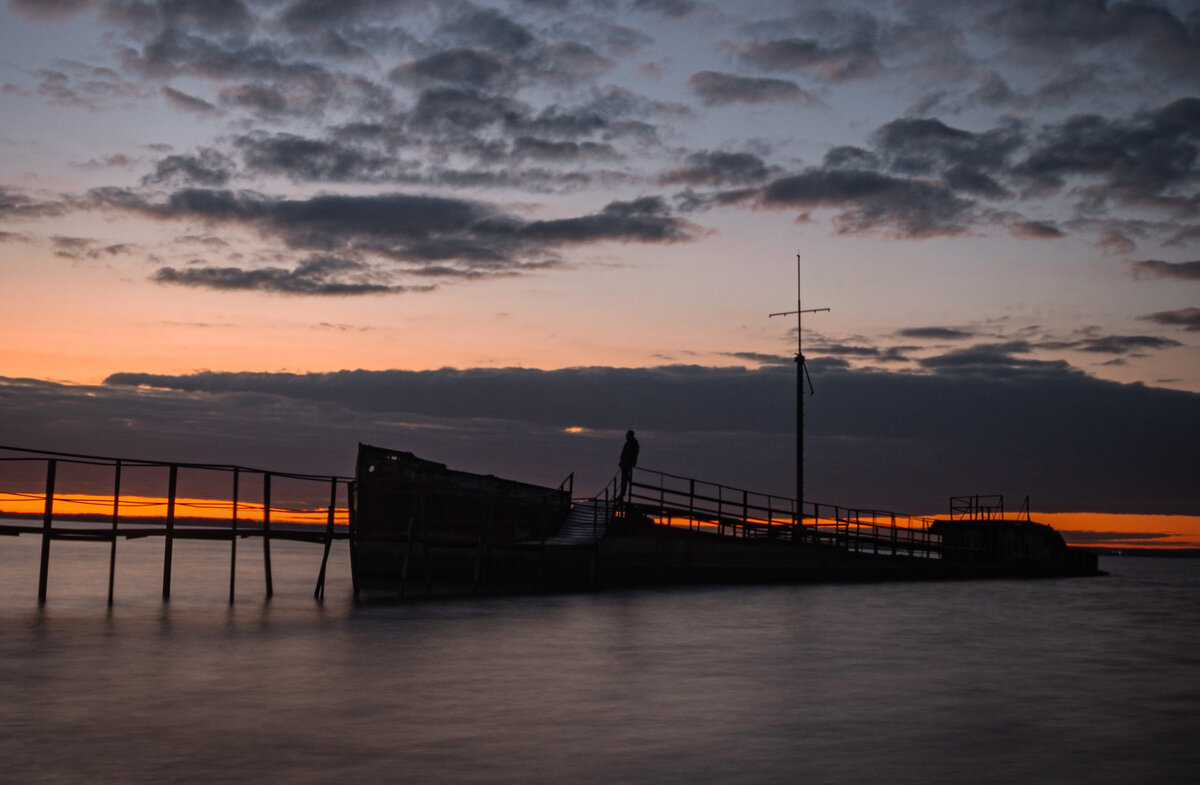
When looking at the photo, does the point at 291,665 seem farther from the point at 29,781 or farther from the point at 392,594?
the point at 392,594

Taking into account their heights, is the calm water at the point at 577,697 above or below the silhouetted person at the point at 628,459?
below

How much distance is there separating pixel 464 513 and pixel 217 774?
23.0m

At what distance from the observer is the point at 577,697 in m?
14.8

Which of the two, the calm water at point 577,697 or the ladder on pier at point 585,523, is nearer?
the calm water at point 577,697

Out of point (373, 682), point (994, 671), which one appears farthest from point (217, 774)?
point (994, 671)

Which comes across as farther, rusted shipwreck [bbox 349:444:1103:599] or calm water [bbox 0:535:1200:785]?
rusted shipwreck [bbox 349:444:1103:599]

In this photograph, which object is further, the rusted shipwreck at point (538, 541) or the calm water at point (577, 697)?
the rusted shipwreck at point (538, 541)

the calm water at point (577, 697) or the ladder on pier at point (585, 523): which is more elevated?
the ladder on pier at point (585, 523)

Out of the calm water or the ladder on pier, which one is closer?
the calm water

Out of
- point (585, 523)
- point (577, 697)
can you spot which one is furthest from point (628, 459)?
point (577, 697)

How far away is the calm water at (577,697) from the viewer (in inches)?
414

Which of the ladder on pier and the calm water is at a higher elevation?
the ladder on pier

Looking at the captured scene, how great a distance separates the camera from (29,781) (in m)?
9.24

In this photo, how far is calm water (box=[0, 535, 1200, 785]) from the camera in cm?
1052
